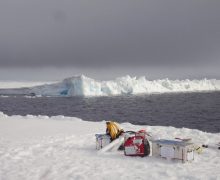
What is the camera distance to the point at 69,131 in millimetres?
20203

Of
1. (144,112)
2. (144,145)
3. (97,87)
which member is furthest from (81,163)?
(97,87)

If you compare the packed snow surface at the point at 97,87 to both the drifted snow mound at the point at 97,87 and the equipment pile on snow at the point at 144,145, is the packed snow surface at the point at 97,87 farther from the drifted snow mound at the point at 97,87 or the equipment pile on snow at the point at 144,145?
the equipment pile on snow at the point at 144,145

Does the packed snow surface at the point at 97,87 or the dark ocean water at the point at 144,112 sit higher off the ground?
the packed snow surface at the point at 97,87

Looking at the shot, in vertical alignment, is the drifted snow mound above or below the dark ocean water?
above

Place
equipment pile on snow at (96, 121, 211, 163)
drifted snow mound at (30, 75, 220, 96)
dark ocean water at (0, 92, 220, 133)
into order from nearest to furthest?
1. equipment pile on snow at (96, 121, 211, 163)
2. dark ocean water at (0, 92, 220, 133)
3. drifted snow mound at (30, 75, 220, 96)

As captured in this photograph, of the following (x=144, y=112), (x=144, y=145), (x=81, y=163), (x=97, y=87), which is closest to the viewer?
(x=81, y=163)

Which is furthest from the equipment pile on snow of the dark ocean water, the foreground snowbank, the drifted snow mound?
the drifted snow mound

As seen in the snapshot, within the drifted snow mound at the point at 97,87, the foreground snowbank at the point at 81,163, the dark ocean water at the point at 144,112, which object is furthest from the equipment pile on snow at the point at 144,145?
the drifted snow mound at the point at 97,87

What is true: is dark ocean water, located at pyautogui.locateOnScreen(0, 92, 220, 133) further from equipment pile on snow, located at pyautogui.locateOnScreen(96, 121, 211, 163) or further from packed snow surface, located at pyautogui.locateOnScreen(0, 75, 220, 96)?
equipment pile on snow, located at pyautogui.locateOnScreen(96, 121, 211, 163)

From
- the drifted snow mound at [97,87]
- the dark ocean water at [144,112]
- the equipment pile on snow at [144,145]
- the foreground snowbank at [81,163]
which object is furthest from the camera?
the drifted snow mound at [97,87]

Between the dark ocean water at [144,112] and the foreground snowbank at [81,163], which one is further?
the dark ocean water at [144,112]

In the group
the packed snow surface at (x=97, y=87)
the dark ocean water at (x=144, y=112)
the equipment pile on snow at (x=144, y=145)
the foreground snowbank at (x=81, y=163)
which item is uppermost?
the packed snow surface at (x=97, y=87)

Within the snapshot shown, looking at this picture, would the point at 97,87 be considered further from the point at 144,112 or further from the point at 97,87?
the point at 144,112

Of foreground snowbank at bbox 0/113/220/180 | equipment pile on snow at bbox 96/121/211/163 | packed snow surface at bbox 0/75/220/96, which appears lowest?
foreground snowbank at bbox 0/113/220/180
